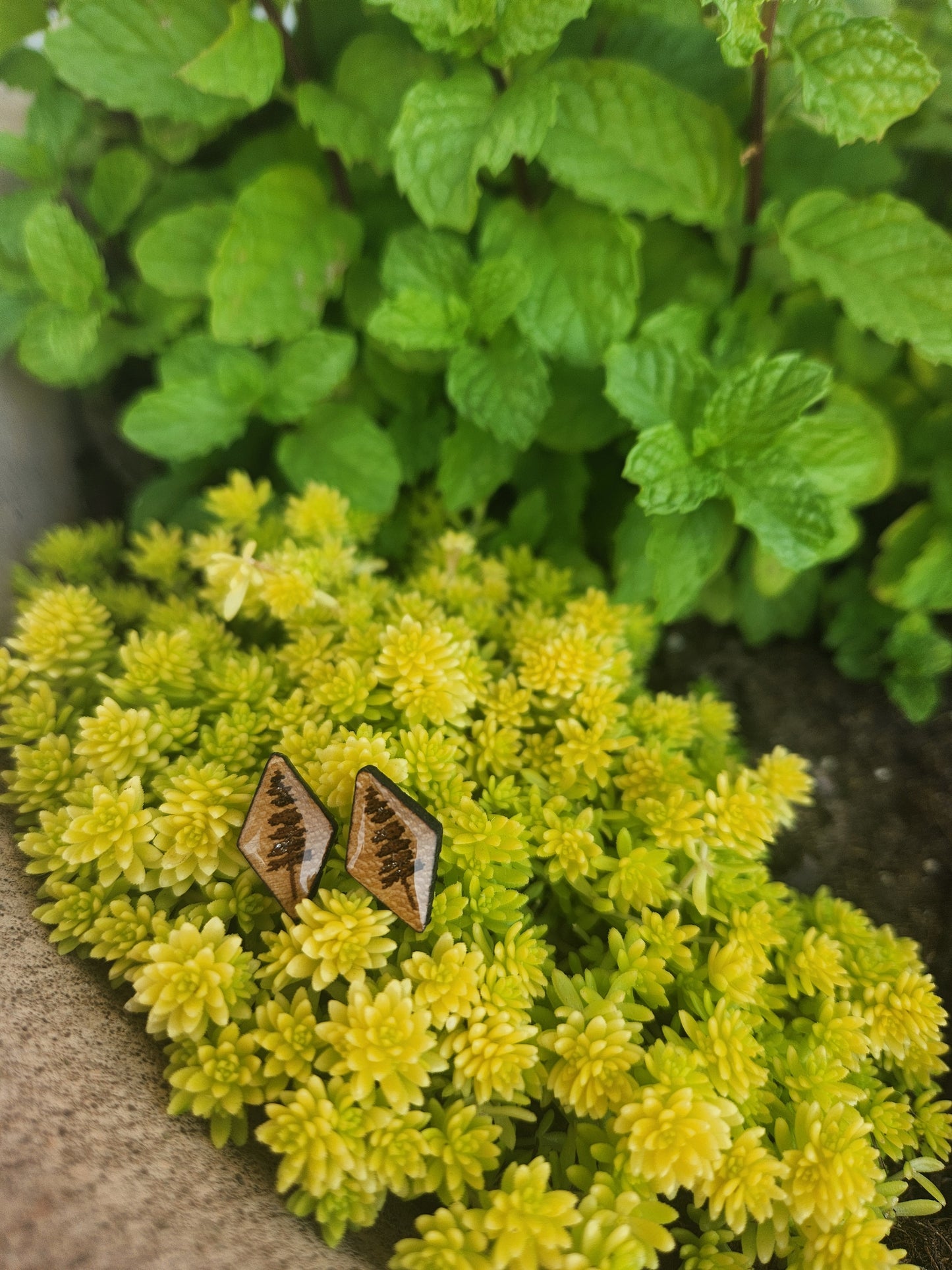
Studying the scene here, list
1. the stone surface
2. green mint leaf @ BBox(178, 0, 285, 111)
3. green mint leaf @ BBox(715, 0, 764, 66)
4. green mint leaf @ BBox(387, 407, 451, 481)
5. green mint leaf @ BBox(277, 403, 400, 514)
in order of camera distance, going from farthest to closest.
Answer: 1. green mint leaf @ BBox(387, 407, 451, 481)
2. green mint leaf @ BBox(277, 403, 400, 514)
3. green mint leaf @ BBox(178, 0, 285, 111)
4. green mint leaf @ BBox(715, 0, 764, 66)
5. the stone surface

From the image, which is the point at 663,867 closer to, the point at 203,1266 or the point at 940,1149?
the point at 940,1149

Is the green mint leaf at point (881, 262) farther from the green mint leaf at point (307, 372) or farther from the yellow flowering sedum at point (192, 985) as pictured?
the yellow flowering sedum at point (192, 985)

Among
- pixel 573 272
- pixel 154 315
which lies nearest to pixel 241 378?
pixel 154 315

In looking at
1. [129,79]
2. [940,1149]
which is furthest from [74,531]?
[940,1149]

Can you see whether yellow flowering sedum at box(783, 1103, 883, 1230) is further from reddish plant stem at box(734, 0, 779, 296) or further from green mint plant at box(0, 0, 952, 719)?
reddish plant stem at box(734, 0, 779, 296)

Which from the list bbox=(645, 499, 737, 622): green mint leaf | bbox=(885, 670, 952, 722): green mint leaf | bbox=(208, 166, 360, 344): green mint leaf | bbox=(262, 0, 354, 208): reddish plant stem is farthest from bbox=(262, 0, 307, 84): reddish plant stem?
bbox=(885, 670, 952, 722): green mint leaf

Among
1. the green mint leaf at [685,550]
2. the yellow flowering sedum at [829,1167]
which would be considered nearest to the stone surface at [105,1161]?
the yellow flowering sedum at [829,1167]

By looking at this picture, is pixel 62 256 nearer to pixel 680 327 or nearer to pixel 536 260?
pixel 536 260

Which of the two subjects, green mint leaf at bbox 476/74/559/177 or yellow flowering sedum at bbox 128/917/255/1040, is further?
green mint leaf at bbox 476/74/559/177
